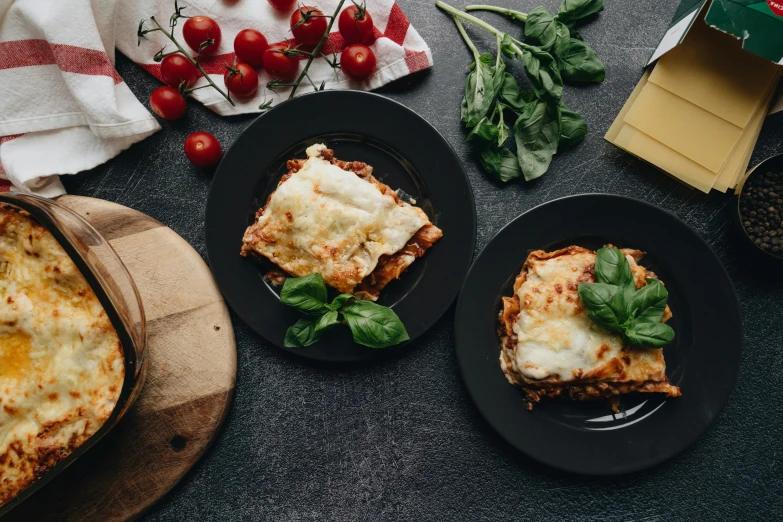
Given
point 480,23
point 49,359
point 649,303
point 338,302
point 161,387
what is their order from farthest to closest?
1. point 480,23
2. point 161,387
3. point 338,302
4. point 649,303
5. point 49,359

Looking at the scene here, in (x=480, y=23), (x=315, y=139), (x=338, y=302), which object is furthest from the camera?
(x=480, y=23)

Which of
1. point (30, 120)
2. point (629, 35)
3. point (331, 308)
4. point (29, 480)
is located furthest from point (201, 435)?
point (629, 35)

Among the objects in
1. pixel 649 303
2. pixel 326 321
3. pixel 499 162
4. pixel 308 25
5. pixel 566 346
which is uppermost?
pixel 308 25

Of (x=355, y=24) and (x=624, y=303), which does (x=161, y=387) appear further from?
(x=624, y=303)

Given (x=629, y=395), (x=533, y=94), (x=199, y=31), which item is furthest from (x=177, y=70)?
(x=629, y=395)

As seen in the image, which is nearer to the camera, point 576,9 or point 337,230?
point 337,230

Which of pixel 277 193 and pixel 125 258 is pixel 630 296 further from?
pixel 125 258

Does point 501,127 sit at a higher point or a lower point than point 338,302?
higher
